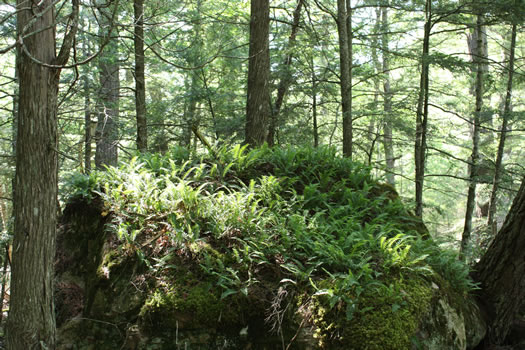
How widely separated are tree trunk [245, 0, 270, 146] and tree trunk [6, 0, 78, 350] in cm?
415

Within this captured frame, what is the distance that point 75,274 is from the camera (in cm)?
473

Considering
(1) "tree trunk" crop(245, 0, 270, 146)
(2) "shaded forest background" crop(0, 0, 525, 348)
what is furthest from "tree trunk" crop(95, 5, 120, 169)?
(1) "tree trunk" crop(245, 0, 270, 146)

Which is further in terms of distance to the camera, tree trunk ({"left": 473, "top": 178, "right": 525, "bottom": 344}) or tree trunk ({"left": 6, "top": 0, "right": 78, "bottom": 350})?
A: tree trunk ({"left": 473, "top": 178, "right": 525, "bottom": 344})

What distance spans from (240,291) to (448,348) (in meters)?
1.93

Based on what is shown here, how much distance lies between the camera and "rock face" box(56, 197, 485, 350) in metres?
3.11

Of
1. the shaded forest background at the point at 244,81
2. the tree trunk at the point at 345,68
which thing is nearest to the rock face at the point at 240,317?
the shaded forest background at the point at 244,81

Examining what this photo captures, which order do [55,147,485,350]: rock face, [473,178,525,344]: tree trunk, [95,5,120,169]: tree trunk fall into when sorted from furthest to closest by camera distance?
[95,5,120,169]: tree trunk → [473,178,525,344]: tree trunk → [55,147,485,350]: rock face

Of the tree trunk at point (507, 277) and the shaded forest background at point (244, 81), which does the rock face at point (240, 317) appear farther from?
the shaded forest background at point (244, 81)

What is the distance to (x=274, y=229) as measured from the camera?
4.00m

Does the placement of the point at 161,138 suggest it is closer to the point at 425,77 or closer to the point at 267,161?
the point at 267,161

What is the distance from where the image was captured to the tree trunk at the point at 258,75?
7082 mm

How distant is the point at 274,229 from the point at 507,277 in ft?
8.56

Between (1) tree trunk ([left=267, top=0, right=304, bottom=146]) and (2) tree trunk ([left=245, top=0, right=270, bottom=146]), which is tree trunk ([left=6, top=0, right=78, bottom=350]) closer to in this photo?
(2) tree trunk ([left=245, top=0, right=270, bottom=146])

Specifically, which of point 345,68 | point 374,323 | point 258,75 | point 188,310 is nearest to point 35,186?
point 188,310
